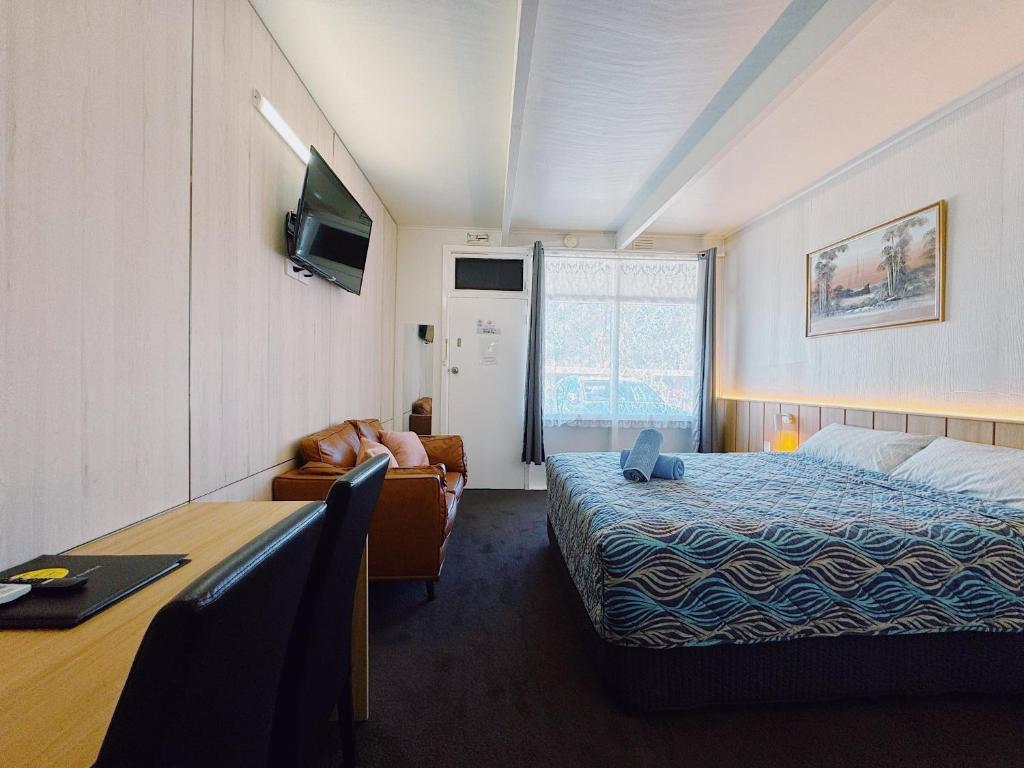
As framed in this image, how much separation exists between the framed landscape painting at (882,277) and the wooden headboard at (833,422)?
57 cm

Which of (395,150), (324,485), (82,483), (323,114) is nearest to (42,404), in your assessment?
(82,483)

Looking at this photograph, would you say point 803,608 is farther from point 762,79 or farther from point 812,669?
point 762,79

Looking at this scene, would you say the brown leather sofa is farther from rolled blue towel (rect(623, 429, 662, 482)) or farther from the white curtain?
the white curtain

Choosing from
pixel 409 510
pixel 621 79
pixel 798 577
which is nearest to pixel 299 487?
pixel 409 510

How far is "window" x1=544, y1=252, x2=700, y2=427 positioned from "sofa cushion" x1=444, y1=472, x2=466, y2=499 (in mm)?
1602

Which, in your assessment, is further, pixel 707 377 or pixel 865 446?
pixel 707 377

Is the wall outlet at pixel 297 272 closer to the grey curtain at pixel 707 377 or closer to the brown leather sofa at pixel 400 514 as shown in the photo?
the brown leather sofa at pixel 400 514

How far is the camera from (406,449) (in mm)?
2967

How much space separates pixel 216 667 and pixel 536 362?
4.04 m

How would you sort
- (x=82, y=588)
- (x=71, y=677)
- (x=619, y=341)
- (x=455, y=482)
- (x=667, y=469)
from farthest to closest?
1. (x=619, y=341)
2. (x=455, y=482)
3. (x=667, y=469)
4. (x=82, y=588)
5. (x=71, y=677)

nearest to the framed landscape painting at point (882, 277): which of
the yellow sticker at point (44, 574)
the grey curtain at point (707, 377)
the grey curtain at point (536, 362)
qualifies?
the grey curtain at point (707, 377)

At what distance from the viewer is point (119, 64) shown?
119cm

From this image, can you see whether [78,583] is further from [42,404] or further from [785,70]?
[785,70]

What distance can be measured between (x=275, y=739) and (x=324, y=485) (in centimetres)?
129
